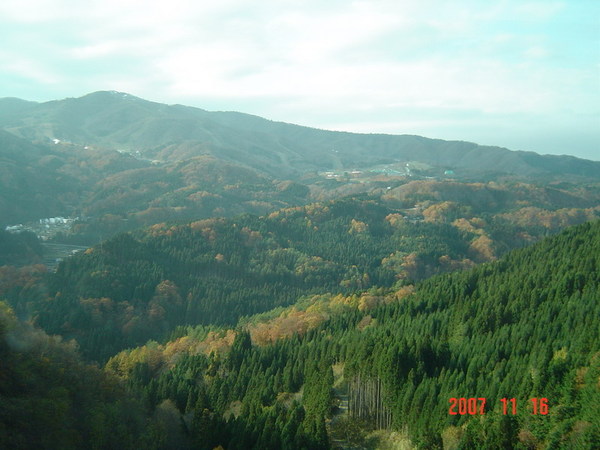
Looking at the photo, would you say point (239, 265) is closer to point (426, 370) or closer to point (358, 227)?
point (358, 227)

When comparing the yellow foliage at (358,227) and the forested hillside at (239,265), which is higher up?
the yellow foliage at (358,227)

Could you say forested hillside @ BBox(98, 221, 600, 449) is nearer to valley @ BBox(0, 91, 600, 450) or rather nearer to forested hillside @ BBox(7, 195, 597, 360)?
valley @ BBox(0, 91, 600, 450)

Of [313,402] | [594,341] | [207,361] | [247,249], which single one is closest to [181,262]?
[247,249]
